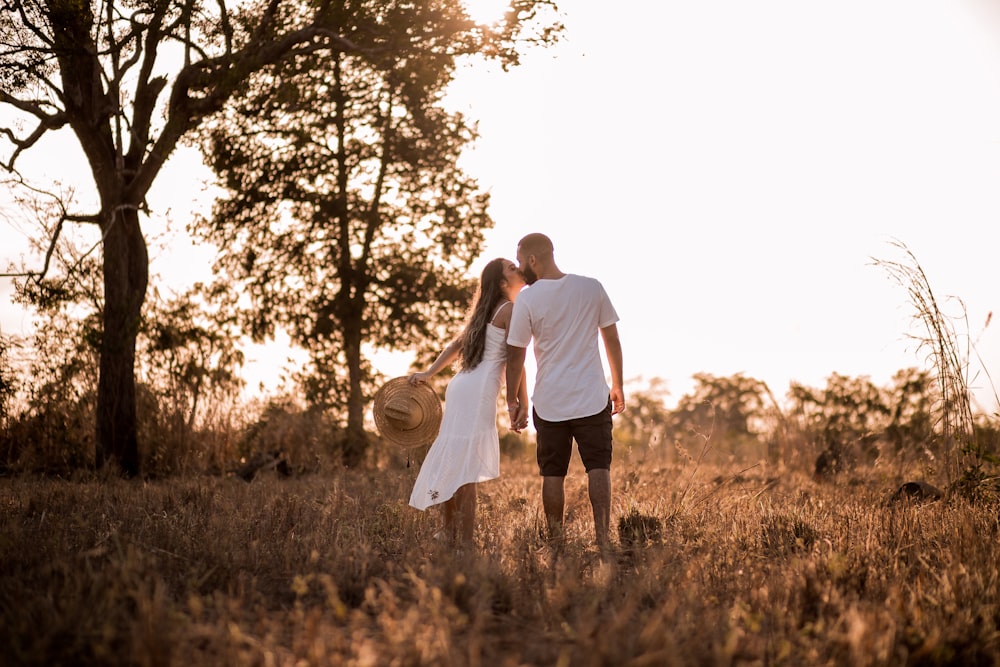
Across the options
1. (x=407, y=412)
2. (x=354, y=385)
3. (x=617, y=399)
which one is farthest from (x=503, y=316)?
(x=354, y=385)

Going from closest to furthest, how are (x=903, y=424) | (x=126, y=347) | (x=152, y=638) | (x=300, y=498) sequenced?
(x=152, y=638)
(x=300, y=498)
(x=126, y=347)
(x=903, y=424)

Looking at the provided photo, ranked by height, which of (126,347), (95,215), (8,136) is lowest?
(126,347)

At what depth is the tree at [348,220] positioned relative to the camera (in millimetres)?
14953

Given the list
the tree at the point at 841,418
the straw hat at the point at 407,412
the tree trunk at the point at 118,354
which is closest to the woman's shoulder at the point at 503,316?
the straw hat at the point at 407,412

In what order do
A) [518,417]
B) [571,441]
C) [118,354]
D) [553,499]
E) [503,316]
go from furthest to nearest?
[118,354]
[518,417]
[503,316]
[553,499]
[571,441]

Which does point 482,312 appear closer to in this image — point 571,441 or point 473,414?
point 473,414

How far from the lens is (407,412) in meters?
7.04

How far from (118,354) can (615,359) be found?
7324mm

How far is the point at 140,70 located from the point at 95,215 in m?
1.97

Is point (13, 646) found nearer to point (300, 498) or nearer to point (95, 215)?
point (300, 498)

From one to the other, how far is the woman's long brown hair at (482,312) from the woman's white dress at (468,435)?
49 mm

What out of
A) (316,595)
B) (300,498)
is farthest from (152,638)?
(300,498)

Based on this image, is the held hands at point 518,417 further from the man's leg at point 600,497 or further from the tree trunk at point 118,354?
the tree trunk at point 118,354

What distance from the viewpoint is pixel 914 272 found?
24.8 ft
